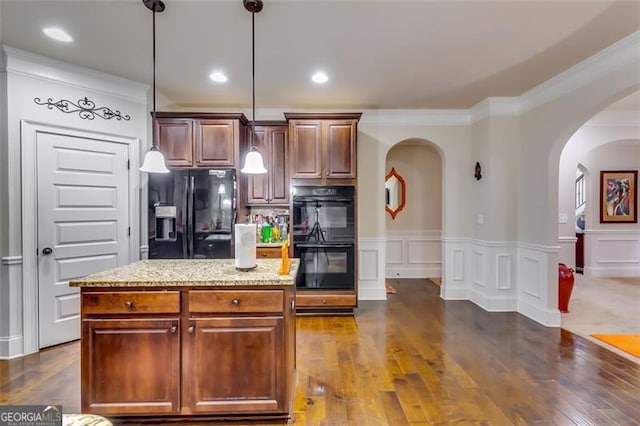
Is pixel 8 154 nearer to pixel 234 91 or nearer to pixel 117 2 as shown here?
pixel 117 2

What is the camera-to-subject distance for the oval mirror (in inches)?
248

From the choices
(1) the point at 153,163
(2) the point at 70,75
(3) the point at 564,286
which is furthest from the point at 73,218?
(3) the point at 564,286

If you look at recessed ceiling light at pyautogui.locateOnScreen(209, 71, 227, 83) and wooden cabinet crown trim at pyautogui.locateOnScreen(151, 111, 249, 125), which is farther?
wooden cabinet crown trim at pyautogui.locateOnScreen(151, 111, 249, 125)

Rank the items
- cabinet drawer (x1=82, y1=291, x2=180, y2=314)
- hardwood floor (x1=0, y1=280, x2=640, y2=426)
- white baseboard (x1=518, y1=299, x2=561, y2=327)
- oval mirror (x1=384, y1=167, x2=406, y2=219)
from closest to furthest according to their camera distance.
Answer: cabinet drawer (x1=82, y1=291, x2=180, y2=314)
hardwood floor (x1=0, y1=280, x2=640, y2=426)
white baseboard (x1=518, y1=299, x2=561, y2=327)
oval mirror (x1=384, y1=167, x2=406, y2=219)

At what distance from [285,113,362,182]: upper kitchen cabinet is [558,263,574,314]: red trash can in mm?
2831

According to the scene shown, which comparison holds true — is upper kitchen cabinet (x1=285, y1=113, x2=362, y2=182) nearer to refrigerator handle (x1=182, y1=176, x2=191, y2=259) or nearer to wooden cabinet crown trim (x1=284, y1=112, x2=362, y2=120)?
wooden cabinet crown trim (x1=284, y1=112, x2=362, y2=120)

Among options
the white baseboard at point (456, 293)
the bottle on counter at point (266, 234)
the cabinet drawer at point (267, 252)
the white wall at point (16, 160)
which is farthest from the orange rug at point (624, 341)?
the white wall at point (16, 160)

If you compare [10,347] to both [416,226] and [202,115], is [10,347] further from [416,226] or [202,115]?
[416,226]

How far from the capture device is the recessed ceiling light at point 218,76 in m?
3.49

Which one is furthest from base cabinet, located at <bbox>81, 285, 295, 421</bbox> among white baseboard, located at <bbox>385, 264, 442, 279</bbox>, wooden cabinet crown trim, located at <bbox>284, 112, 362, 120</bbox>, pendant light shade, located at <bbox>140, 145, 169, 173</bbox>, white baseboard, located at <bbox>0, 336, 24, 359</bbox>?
white baseboard, located at <bbox>385, 264, 442, 279</bbox>

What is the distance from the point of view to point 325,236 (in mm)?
4102

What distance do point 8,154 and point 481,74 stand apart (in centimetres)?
471

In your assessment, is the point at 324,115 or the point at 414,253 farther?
the point at 414,253

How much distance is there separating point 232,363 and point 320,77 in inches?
114
